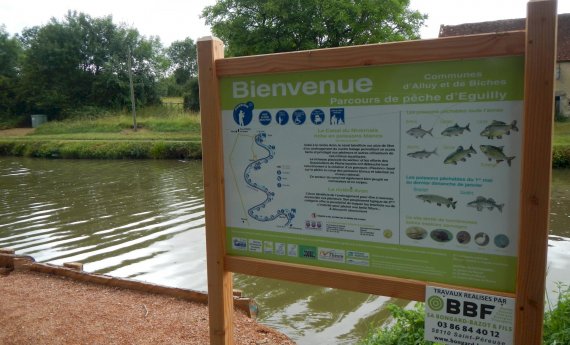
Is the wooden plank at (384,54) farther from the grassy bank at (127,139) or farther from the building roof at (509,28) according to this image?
the building roof at (509,28)

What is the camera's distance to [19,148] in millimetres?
27047

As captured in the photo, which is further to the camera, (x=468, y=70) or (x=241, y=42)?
(x=241, y=42)

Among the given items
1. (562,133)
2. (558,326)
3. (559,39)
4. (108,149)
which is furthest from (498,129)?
(559,39)

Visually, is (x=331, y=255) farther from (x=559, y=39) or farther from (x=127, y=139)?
(x=559, y=39)

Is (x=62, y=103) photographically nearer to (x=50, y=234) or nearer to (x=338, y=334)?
(x=50, y=234)

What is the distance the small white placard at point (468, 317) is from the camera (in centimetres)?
207

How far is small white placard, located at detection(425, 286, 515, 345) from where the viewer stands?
2068 millimetres

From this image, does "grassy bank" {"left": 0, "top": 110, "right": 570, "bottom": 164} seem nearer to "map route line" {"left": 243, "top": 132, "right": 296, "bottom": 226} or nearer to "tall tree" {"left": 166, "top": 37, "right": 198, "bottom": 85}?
"map route line" {"left": 243, "top": 132, "right": 296, "bottom": 226}

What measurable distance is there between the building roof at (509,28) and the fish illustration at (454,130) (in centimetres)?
2766

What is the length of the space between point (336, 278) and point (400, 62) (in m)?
1.05

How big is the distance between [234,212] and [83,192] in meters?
13.6

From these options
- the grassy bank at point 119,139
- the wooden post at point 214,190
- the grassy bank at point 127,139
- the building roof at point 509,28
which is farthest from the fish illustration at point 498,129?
the building roof at point 509,28

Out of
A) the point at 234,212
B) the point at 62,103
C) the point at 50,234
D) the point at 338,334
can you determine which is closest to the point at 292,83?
the point at 234,212

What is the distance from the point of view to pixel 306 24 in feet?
97.7
